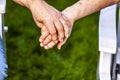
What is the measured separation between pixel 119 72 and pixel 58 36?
1.14ft

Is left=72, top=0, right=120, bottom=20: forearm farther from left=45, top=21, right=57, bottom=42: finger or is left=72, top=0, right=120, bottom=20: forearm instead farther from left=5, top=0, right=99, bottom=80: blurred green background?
left=5, top=0, right=99, bottom=80: blurred green background

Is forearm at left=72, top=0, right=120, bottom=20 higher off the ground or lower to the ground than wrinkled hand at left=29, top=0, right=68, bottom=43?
higher

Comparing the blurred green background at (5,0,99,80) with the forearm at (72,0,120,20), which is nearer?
the forearm at (72,0,120,20)

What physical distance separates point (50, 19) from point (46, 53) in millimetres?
989

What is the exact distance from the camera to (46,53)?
2.86m

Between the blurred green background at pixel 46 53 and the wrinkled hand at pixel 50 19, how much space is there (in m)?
0.84

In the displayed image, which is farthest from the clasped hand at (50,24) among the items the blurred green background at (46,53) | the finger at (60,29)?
the blurred green background at (46,53)

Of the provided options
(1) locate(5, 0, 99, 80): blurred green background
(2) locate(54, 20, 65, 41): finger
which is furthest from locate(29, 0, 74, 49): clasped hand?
(1) locate(5, 0, 99, 80): blurred green background

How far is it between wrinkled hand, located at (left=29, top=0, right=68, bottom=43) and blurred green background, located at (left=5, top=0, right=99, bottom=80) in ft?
2.77

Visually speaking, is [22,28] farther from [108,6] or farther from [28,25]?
[108,6]

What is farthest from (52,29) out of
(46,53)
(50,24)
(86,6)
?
(46,53)

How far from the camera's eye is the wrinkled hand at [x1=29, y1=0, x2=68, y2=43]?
187 cm

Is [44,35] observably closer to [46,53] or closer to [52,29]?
[52,29]

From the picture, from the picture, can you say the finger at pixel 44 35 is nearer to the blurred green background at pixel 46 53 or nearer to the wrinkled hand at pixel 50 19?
the wrinkled hand at pixel 50 19
